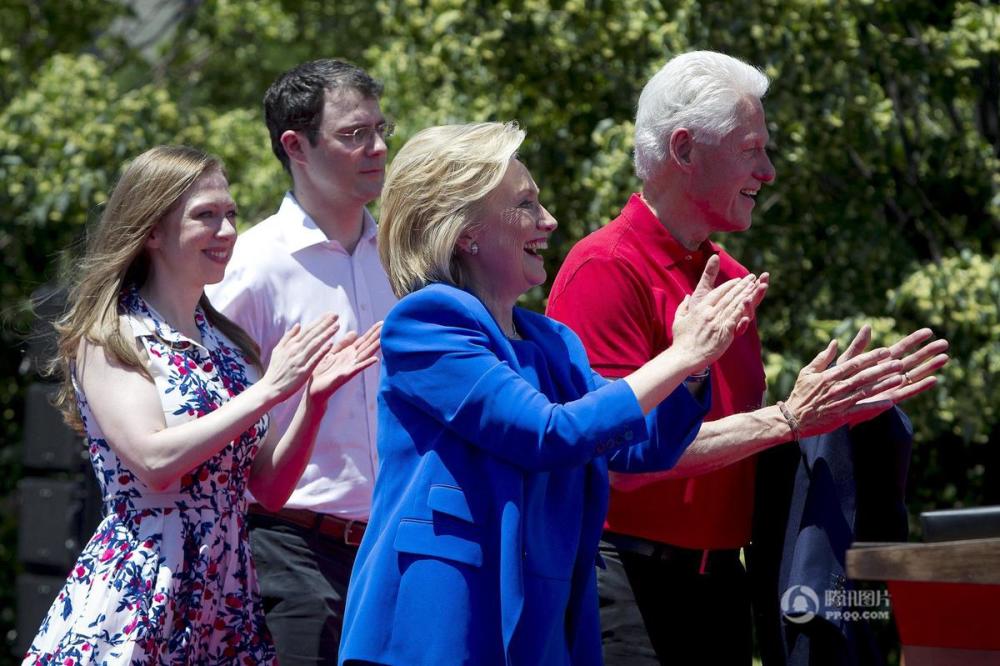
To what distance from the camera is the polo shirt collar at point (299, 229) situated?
384 centimetres

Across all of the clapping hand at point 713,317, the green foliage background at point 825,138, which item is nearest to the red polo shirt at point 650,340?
the clapping hand at point 713,317

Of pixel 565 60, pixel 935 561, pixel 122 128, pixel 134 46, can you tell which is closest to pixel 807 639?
pixel 935 561

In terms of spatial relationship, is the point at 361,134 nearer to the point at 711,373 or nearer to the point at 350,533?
the point at 350,533

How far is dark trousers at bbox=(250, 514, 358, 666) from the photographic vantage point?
355 centimetres

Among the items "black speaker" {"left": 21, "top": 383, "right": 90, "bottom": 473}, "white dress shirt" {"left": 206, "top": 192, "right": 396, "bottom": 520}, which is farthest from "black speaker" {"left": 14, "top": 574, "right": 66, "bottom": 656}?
"white dress shirt" {"left": 206, "top": 192, "right": 396, "bottom": 520}

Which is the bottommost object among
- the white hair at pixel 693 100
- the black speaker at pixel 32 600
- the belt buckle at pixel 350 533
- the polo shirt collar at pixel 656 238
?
the black speaker at pixel 32 600

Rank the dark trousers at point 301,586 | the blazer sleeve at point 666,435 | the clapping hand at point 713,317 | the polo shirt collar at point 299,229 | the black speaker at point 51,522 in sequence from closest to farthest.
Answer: the clapping hand at point 713,317
the blazer sleeve at point 666,435
the dark trousers at point 301,586
the polo shirt collar at point 299,229
the black speaker at point 51,522

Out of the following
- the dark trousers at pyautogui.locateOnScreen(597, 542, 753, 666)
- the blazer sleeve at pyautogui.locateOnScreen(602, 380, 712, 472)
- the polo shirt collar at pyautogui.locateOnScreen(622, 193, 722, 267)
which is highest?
the polo shirt collar at pyautogui.locateOnScreen(622, 193, 722, 267)

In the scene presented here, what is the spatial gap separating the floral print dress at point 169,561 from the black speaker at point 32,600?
4137 mm

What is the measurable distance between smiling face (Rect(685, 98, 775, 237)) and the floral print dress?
110 centimetres

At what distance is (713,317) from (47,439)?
5.35m

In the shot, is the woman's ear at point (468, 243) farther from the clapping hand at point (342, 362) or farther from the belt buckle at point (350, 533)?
the belt buckle at point (350, 533)

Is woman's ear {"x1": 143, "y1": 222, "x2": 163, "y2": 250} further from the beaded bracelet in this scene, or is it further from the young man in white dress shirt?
the beaded bracelet

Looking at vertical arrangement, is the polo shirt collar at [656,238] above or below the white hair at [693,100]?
below
